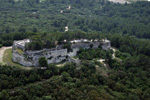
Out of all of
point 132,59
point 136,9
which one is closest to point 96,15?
point 136,9

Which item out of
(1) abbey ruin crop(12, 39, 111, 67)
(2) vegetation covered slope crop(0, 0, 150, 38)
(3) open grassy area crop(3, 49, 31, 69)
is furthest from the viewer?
(2) vegetation covered slope crop(0, 0, 150, 38)

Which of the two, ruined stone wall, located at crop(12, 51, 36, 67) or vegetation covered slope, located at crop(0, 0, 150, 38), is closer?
ruined stone wall, located at crop(12, 51, 36, 67)

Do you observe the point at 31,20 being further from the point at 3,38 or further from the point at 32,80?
the point at 32,80

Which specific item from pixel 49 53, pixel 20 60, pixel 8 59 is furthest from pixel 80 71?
pixel 8 59

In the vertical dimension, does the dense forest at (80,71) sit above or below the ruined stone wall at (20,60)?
below

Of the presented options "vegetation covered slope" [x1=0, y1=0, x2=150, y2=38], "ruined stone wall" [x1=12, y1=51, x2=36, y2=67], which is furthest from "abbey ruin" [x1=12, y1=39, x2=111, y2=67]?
"vegetation covered slope" [x1=0, y1=0, x2=150, y2=38]

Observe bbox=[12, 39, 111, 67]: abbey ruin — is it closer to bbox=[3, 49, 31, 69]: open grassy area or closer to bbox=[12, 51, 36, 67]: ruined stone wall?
bbox=[12, 51, 36, 67]: ruined stone wall

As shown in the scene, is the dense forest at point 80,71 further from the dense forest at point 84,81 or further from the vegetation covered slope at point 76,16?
the vegetation covered slope at point 76,16

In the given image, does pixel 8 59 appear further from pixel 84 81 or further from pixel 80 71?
pixel 84 81

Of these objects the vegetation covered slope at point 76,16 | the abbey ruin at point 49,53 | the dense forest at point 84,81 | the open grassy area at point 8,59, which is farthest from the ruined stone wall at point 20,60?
the vegetation covered slope at point 76,16

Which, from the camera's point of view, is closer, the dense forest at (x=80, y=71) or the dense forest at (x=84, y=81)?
the dense forest at (x=84, y=81)
